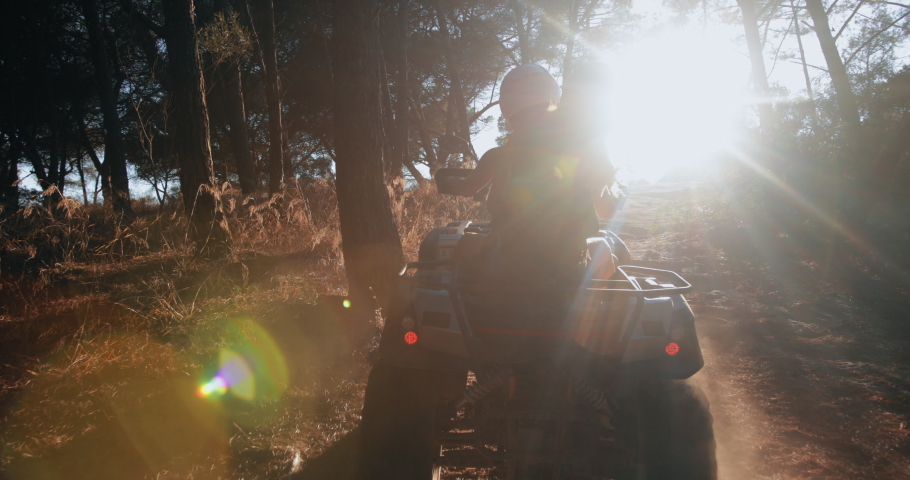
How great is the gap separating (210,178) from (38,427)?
12.9 ft

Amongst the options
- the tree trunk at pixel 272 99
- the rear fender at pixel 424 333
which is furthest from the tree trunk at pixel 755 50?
the rear fender at pixel 424 333

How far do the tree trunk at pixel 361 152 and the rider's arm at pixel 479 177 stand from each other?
→ 216 centimetres

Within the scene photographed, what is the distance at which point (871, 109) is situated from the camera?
1062 cm

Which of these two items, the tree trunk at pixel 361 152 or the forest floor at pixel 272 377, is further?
the tree trunk at pixel 361 152

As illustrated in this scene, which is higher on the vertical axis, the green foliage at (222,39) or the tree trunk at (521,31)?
the tree trunk at (521,31)

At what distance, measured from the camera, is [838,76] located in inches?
424

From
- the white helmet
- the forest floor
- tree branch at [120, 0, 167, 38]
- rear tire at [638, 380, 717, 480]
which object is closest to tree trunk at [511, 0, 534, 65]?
tree branch at [120, 0, 167, 38]

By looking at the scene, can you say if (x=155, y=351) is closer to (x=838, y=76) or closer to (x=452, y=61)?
(x=838, y=76)

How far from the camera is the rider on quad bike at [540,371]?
2150mm

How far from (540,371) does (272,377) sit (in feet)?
8.47

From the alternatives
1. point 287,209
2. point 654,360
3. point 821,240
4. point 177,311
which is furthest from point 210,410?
point 821,240

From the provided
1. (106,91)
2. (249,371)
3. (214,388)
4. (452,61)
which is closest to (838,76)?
(452,61)

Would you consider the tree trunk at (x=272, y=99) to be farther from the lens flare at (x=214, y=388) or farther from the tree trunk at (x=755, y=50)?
the tree trunk at (x=755, y=50)

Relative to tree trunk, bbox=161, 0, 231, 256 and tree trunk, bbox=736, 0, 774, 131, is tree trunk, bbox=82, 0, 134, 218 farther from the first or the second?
tree trunk, bbox=736, 0, 774, 131
